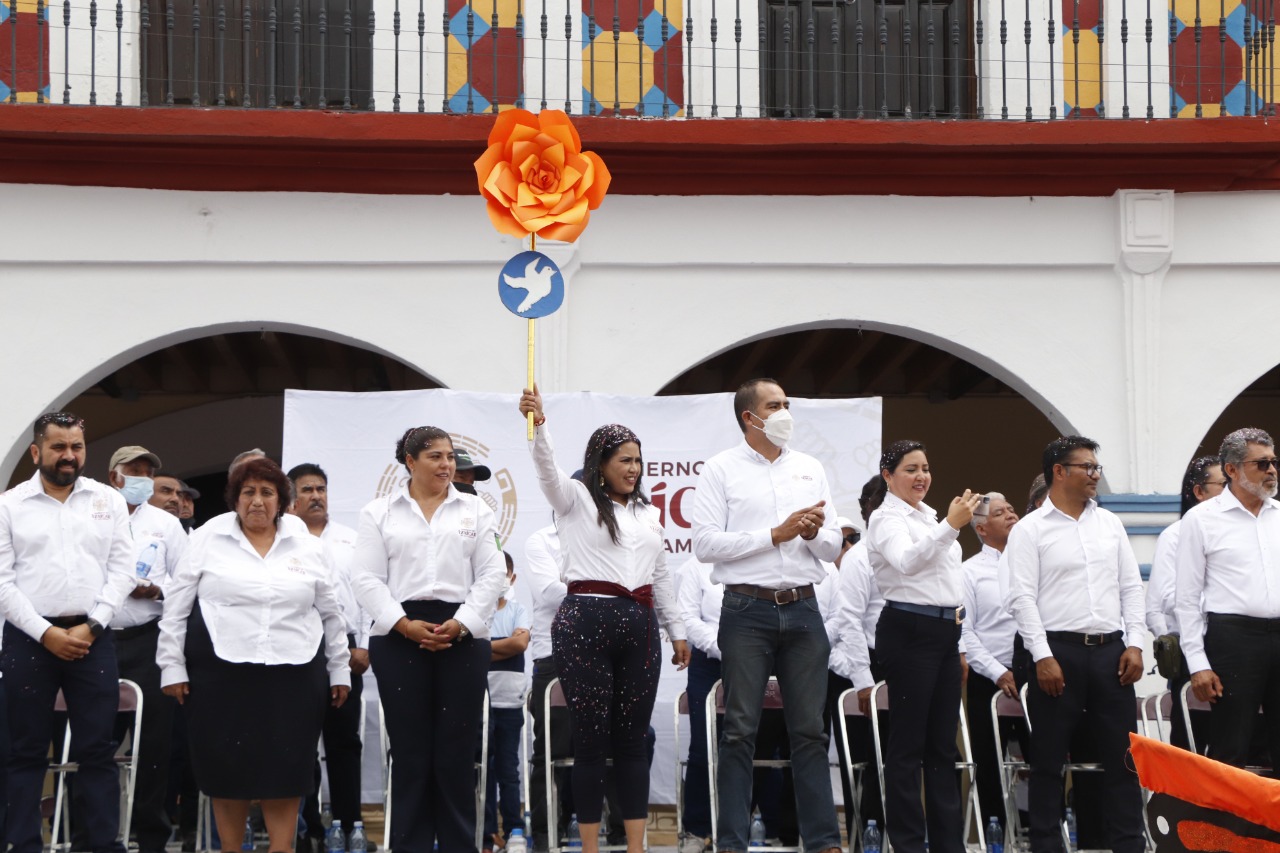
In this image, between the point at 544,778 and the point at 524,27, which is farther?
the point at 524,27

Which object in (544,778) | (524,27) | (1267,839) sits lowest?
(544,778)

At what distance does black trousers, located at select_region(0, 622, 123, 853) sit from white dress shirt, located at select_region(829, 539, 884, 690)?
311cm

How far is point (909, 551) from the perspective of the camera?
665cm

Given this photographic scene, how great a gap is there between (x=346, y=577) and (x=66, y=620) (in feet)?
4.62

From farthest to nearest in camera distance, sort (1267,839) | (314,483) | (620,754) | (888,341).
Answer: (888,341), (314,483), (620,754), (1267,839)

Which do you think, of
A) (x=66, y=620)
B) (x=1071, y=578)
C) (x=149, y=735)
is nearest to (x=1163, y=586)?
(x=1071, y=578)

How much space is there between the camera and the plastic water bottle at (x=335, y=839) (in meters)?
7.50

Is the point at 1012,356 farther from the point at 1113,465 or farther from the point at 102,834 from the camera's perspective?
the point at 102,834

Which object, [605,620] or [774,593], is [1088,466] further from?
[605,620]

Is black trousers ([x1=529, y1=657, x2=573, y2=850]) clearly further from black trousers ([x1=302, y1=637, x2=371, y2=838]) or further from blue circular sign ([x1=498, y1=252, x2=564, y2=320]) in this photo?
blue circular sign ([x1=498, y1=252, x2=564, y2=320])

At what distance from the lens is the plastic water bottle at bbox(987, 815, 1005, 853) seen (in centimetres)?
768

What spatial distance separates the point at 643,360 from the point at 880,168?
1688 mm

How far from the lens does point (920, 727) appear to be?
6.77 meters

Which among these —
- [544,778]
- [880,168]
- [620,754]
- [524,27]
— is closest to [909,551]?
[620,754]
